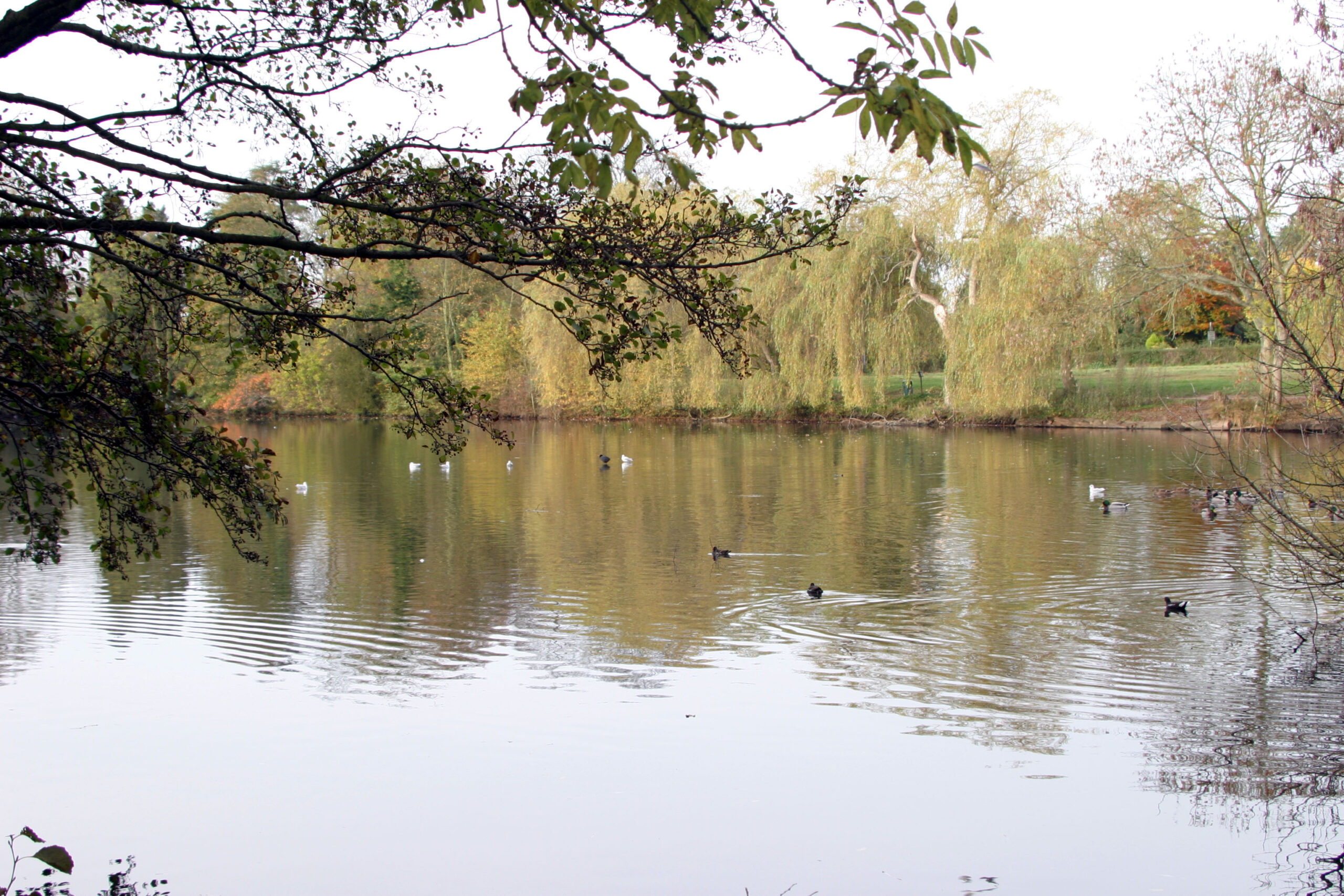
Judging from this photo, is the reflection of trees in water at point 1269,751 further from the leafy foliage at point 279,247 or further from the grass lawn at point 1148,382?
the grass lawn at point 1148,382

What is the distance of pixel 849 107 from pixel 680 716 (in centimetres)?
479

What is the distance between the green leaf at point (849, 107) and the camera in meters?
2.79

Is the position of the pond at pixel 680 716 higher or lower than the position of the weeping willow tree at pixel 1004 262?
lower

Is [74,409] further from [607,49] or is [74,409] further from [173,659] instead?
[173,659]

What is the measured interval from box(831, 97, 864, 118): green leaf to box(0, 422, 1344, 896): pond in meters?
3.32

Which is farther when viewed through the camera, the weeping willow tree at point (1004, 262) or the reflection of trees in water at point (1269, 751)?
the weeping willow tree at point (1004, 262)

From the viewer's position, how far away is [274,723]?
6746mm

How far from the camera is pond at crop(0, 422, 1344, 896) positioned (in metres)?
4.99

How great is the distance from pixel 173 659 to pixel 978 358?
26.9m

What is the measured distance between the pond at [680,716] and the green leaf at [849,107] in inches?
131

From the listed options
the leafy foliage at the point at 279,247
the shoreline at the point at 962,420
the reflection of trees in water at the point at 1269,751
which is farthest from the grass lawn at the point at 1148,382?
the leafy foliage at the point at 279,247

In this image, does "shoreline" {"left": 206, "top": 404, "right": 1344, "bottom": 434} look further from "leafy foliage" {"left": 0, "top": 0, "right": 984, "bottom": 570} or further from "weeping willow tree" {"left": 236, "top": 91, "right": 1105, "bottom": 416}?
"leafy foliage" {"left": 0, "top": 0, "right": 984, "bottom": 570}

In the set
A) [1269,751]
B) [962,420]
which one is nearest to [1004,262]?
[962,420]

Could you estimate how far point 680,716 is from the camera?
684 cm
